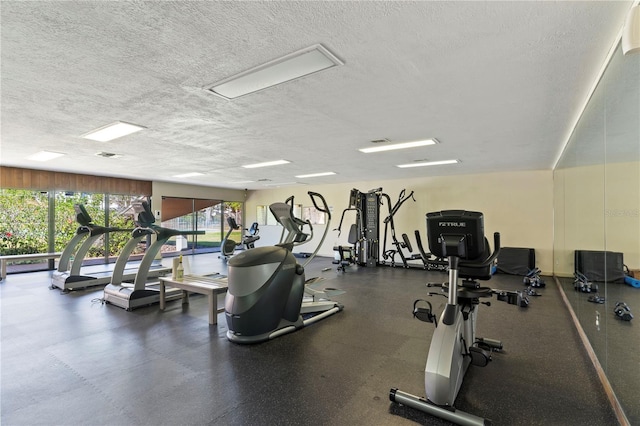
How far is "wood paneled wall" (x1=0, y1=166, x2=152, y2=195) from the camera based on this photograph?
6922 millimetres

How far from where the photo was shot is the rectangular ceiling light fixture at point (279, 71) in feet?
6.79

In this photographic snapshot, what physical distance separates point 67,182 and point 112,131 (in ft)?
17.6

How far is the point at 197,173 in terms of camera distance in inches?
301

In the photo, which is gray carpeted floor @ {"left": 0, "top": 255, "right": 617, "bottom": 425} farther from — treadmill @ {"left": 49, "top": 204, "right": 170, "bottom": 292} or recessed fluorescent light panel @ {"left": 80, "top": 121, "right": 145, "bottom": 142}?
recessed fluorescent light panel @ {"left": 80, "top": 121, "right": 145, "bottom": 142}

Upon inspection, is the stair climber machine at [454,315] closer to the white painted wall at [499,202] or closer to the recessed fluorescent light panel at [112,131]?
the recessed fluorescent light panel at [112,131]

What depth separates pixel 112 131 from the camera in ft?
12.9

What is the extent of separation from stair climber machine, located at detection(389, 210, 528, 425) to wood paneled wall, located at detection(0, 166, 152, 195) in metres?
9.02

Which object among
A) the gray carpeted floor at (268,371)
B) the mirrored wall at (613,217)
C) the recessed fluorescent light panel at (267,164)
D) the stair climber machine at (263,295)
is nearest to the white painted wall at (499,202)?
the gray carpeted floor at (268,371)

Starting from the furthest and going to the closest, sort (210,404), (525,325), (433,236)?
(525,325) < (433,236) < (210,404)

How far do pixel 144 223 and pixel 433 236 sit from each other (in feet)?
14.4

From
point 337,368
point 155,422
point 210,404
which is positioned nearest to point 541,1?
point 337,368

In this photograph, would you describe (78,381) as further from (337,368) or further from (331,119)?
(331,119)

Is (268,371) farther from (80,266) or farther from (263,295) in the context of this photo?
(80,266)

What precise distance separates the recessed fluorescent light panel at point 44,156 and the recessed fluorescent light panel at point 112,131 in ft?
5.74
